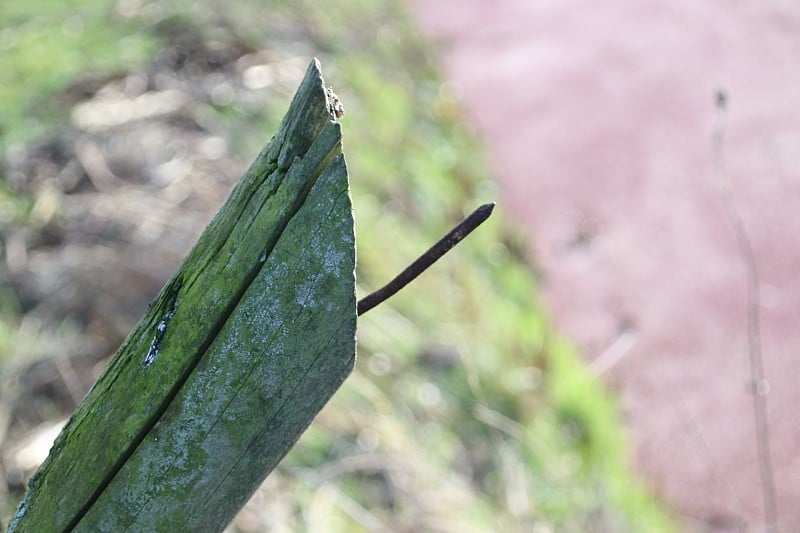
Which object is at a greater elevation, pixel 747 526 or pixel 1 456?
pixel 1 456

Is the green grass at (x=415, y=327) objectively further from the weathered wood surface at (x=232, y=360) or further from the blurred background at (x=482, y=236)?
the weathered wood surface at (x=232, y=360)

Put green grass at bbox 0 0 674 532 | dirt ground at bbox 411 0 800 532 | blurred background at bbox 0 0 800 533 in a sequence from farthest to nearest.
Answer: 1. dirt ground at bbox 411 0 800 532
2. blurred background at bbox 0 0 800 533
3. green grass at bbox 0 0 674 532

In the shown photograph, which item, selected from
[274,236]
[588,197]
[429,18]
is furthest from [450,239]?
[429,18]

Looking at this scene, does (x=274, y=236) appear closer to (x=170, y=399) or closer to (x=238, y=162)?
(x=170, y=399)

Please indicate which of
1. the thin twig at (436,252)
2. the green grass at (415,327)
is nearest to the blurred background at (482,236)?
the green grass at (415,327)

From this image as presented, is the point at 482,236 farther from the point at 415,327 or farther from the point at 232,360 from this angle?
the point at 232,360

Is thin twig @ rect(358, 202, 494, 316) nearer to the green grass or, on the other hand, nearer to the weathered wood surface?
the weathered wood surface

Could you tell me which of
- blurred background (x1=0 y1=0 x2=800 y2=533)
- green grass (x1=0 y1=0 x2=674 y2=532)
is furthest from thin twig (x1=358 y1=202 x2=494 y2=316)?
green grass (x1=0 y1=0 x2=674 y2=532)
